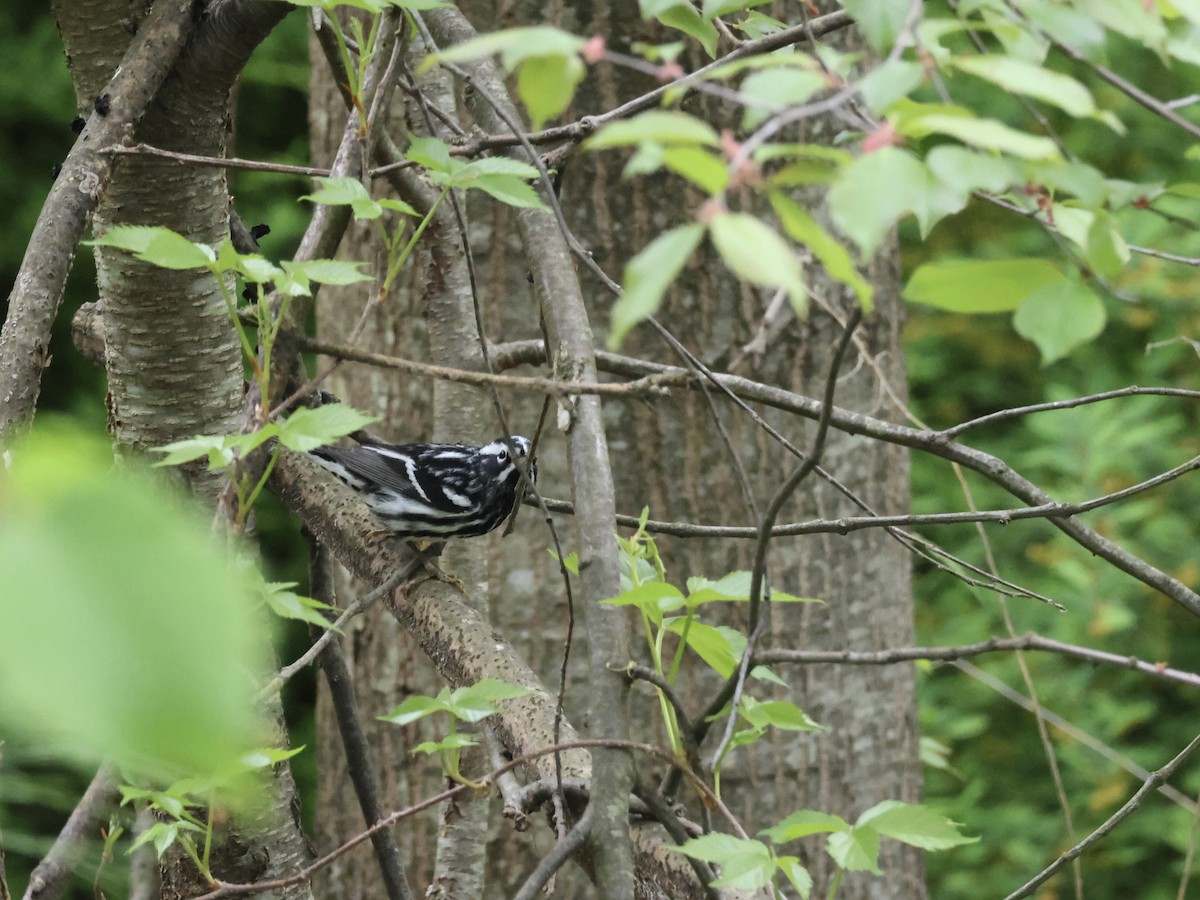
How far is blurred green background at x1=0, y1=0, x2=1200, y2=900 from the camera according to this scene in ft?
11.9

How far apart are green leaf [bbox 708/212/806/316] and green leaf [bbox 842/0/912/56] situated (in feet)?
1.14

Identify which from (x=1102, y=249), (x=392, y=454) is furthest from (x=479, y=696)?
(x=392, y=454)

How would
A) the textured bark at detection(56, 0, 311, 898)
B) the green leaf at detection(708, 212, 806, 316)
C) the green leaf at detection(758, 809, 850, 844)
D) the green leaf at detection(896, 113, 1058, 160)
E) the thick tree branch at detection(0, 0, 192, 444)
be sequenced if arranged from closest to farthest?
Answer: the green leaf at detection(708, 212, 806, 316), the green leaf at detection(896, 113, 1058, 160), the green leaf at detection(758, 809, 850, 844), the thick tree branch at detection(0, 0, 192, 444), the textured bark at detection(56, 0, 311, 898)

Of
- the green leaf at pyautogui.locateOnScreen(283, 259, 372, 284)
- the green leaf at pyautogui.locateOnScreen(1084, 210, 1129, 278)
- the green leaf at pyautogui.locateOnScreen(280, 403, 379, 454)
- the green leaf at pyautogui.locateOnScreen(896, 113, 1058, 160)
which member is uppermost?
the green leaf at pyautogui.locateOnScreen(896, 113, 1058, 160)

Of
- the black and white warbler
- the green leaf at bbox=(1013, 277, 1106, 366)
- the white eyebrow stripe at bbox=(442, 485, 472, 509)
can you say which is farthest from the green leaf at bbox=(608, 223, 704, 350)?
the white eyebrow stripe at bbox=(442, 485, 472, 509)

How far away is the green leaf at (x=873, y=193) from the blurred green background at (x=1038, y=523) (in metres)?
3.05

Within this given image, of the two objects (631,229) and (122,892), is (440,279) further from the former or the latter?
(122,892)

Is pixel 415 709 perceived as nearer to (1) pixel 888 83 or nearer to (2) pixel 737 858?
(2) pixel 737 858

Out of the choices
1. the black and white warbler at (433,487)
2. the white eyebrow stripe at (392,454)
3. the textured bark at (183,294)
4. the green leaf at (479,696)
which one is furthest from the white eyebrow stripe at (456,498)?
the green leaf at (479,696)

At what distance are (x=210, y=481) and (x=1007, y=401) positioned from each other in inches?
135

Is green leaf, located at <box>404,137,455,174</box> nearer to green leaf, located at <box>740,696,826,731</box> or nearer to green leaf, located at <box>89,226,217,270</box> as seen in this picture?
green leaf, located at <box>89,226,217,270</box>

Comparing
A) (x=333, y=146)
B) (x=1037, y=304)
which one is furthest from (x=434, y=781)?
(x=1037, y=304)

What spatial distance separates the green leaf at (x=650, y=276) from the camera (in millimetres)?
455

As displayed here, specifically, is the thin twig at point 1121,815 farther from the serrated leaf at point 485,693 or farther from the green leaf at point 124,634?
the green leaf at point 124,634
